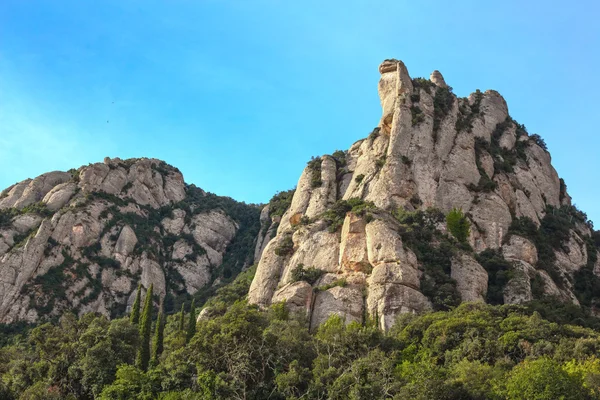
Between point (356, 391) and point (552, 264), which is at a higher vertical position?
point (552, 264)

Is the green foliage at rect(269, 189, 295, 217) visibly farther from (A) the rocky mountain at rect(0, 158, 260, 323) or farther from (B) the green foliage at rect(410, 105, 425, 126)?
(B) the green foliage at rect(410, 105, 425, 126)

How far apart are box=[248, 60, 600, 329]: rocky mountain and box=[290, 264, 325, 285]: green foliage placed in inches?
4.7

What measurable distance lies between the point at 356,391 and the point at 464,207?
42.4 m

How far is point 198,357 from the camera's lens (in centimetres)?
5631

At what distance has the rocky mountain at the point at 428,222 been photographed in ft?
231

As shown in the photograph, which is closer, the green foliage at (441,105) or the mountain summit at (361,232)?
the mountain summit at (361,232)

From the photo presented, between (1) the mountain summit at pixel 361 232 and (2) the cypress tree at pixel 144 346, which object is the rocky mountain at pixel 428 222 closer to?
(1) the mountain summit at pixel 361 232

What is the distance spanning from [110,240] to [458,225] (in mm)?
54363

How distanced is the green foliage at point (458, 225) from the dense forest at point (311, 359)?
58.7 feet

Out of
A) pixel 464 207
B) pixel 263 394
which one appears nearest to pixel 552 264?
pixel 464 207

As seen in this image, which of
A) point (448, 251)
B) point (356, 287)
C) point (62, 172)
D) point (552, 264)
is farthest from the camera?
point (62, 172)

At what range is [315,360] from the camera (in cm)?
5509

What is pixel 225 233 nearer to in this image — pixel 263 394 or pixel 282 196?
pixel 282 196

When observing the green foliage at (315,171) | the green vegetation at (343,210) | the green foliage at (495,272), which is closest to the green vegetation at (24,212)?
the green foliage at (315,171)
